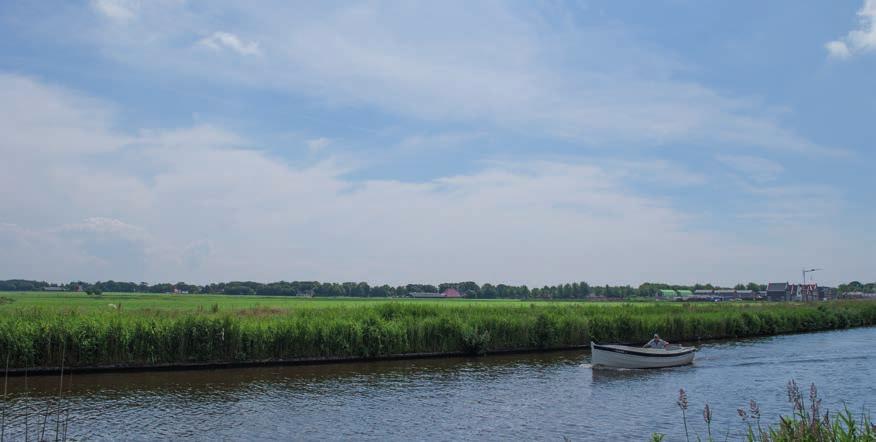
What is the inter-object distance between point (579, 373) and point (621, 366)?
360 cm

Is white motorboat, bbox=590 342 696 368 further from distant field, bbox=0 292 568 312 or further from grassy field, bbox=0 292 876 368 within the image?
distant field, bbox=0 292 568 312

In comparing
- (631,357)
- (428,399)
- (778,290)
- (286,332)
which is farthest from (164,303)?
(778,290)

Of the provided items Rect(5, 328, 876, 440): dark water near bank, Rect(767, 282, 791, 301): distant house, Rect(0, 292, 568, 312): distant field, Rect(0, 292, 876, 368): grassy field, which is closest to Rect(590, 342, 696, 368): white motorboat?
Rect(5, 328, 876, 440): dark water near bank

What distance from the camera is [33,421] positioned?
2388 centimetres

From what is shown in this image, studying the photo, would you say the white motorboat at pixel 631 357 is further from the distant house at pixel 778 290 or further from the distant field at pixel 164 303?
the distant house at pixel 778 290

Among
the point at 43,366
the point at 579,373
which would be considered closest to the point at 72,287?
the point at 43,366

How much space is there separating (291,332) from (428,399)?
14941 mm

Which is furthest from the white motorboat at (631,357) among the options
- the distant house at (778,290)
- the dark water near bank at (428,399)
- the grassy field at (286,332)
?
the distant house at (778,290)

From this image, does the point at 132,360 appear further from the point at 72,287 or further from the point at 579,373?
the point at 72,287

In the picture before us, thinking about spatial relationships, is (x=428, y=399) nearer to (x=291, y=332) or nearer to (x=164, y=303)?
(x=291, y=332)

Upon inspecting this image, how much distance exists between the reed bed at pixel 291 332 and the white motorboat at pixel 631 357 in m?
9.74

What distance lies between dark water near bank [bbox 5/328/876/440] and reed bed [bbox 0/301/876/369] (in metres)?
2.01

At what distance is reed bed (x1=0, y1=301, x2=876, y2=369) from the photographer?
120 ft

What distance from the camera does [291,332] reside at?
1655 inches
